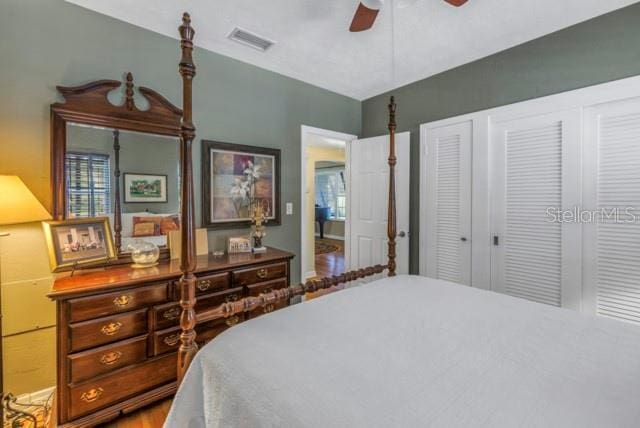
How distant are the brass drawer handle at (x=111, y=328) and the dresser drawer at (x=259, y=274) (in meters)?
0.73

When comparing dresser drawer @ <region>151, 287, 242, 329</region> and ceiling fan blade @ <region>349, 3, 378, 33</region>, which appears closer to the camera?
ceiling fan blade @ <region>349, 3, 378, 33</region>

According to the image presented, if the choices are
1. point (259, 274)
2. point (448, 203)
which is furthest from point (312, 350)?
point (448, 203)

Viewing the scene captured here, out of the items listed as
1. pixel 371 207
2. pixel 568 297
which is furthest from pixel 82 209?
pixel 568 297

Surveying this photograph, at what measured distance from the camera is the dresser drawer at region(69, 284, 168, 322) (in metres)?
1.62

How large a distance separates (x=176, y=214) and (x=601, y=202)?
10.4 feet

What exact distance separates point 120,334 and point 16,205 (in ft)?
2.84

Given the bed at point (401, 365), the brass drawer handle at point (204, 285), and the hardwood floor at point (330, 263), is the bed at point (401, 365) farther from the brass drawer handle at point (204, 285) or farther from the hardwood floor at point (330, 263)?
the hardwood floor at point (330, 263)

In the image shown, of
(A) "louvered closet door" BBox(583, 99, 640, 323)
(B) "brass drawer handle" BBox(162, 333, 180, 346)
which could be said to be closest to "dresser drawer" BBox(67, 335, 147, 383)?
(B) "brass drawer handle" BBox(162, 333, 180, 346)

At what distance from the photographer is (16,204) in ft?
4.96

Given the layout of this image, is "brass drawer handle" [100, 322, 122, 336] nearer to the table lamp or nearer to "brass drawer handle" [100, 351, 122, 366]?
"brass drawer handle" [100, 351, 122, 366]

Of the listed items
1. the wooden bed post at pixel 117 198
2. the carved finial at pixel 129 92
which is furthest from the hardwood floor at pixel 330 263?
the carved finial at pixel 129 92

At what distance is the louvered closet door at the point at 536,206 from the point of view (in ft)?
7.51

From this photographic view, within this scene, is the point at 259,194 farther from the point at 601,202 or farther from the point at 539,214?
the point at 601,202

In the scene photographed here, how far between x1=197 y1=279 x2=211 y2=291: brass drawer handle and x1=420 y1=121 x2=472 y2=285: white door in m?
2.17
